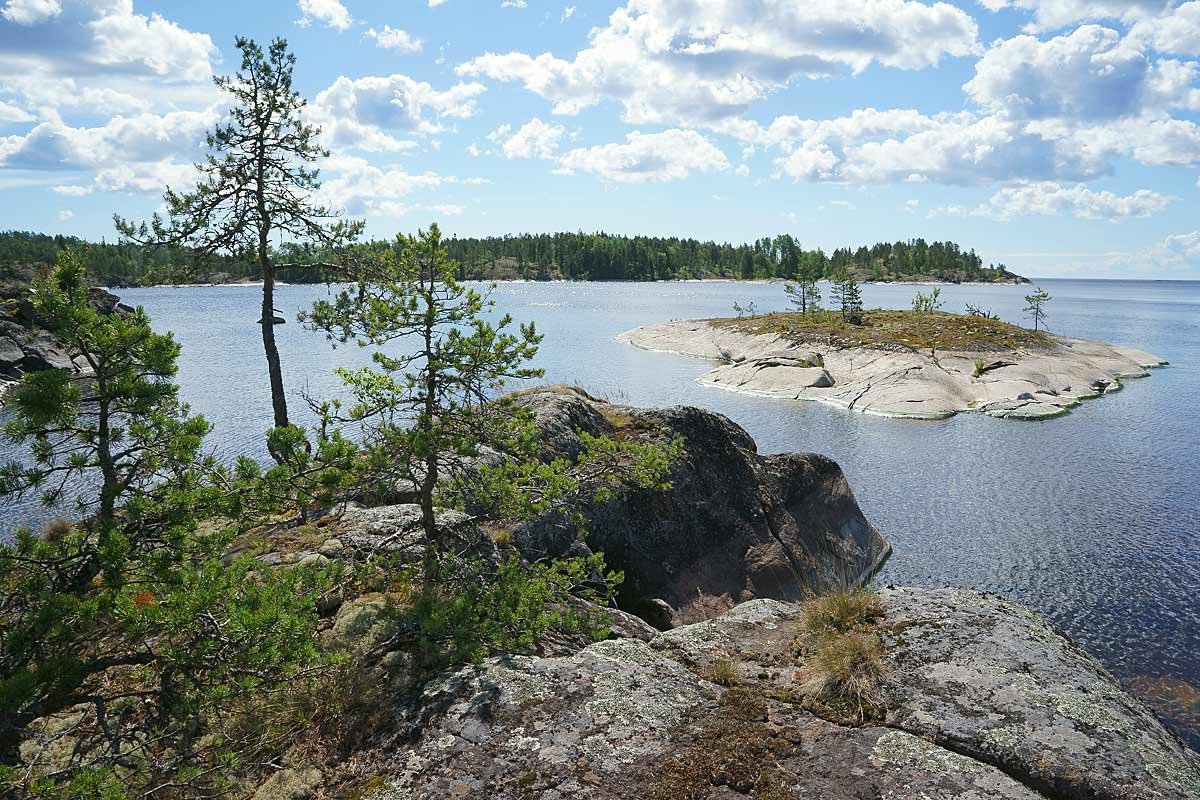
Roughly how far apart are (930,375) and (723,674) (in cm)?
4970


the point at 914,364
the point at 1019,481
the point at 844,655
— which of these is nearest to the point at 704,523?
the point at 844,655

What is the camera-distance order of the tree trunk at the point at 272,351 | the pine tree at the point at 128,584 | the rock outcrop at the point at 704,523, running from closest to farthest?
the pine tree at the point at 128,584 < the rock outcrop at the point at 704,523 < the tree trunk at the point at 272,351

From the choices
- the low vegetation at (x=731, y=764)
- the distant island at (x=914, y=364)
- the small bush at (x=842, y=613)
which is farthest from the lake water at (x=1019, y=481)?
the low vegetation at (x=731, y=764)

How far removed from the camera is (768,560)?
18422 millimetres

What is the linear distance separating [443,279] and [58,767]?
6046 mm

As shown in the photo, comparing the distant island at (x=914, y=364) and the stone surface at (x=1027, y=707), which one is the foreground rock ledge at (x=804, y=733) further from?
the distant island at (x=914, y=364)

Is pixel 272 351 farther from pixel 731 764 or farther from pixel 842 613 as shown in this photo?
pixel 731 764

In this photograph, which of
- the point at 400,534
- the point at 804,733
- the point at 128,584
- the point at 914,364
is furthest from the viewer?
the point at 914,364

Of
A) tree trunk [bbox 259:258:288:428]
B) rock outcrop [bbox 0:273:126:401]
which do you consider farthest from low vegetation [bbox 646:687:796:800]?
rock outcrop [bbox 0:273:126:401]

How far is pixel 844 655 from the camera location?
862 centimetres

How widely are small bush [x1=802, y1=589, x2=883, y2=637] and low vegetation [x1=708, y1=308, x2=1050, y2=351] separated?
55676 mm

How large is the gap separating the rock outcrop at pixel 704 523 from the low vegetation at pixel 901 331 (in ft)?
148

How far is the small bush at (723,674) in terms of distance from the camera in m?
8.59

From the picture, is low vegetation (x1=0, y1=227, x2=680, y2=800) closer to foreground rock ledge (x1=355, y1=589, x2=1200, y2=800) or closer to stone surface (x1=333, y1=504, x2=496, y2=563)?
stone surface (x1=333, y1=504, x2=496, y2=563)
